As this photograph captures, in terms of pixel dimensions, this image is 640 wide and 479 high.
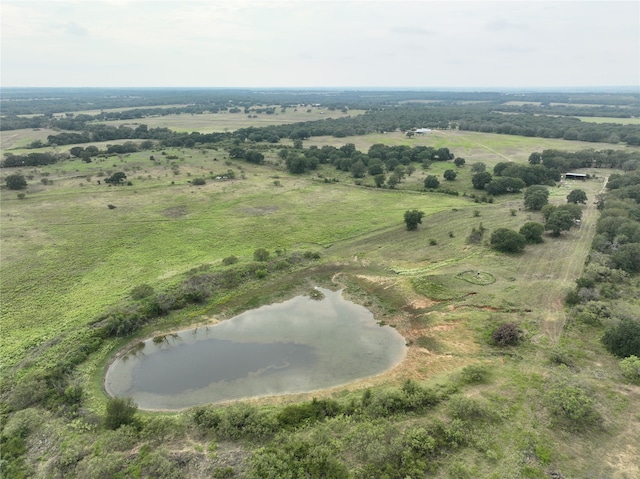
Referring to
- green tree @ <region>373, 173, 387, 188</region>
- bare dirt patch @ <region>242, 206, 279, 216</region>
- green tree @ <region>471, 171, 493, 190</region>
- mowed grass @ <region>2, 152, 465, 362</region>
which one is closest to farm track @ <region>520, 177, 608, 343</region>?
mowed grass @ <region>2, 152, 465, 362</region>

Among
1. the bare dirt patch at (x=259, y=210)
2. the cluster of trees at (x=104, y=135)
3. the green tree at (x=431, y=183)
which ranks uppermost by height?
the cluster of trees at (x=104, y=135)

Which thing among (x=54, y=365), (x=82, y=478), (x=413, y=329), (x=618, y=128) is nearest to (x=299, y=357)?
(x=413, y=329)

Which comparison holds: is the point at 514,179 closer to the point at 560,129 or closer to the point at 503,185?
the point at 503,185

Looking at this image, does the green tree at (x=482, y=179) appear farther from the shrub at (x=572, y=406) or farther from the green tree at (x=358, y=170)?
the shrub at (x=572, y=406)

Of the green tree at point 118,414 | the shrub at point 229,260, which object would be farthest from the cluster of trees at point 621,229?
the green tree at point 118,414

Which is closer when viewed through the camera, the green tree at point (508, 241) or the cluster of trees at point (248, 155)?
the green tree at point (508, 241)

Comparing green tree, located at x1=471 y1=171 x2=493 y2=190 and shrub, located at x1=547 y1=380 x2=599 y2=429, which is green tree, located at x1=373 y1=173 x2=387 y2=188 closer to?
green tree, located at x1=471 y1=171 x2=493 y2=190

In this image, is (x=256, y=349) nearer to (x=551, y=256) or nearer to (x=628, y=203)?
(x=551, y=256)
